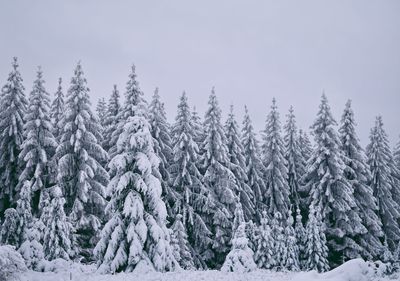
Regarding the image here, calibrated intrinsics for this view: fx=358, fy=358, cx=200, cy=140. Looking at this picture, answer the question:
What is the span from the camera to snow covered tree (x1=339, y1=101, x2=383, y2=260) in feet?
116

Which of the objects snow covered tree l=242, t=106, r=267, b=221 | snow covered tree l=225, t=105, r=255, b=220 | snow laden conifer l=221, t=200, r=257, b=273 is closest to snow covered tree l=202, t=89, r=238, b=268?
snow covered tree l=225, t=105, r=255, b=220

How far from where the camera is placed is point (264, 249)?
91.6 ft

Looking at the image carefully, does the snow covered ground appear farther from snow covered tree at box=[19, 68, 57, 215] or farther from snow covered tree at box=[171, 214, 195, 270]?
snow covered tree at box=[19, 68, 57, 215]

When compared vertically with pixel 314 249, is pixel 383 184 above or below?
above

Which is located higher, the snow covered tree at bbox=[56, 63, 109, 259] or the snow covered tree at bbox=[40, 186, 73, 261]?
the snow covered tree at bbox=[56, 63, 109, 259]

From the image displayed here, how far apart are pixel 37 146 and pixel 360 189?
31567 mm

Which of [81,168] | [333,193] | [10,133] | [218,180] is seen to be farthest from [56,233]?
[333,193]

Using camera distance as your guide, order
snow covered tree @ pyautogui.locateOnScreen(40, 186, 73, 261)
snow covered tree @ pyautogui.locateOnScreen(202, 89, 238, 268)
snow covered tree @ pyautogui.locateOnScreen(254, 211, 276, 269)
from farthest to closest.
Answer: snow covered tree @ pyautogui.locateOnScreen(202, 89, 238, 268) → snow covered tree @ pyautogui.locateOnScreen(254, 211, 276, 269) → snow covered tree @ pyautogui.locateOnScreen(40, 186, 73, 261)

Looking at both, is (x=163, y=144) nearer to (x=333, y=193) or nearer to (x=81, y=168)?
(x=81, y=168)

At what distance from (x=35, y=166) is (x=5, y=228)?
31.4ft

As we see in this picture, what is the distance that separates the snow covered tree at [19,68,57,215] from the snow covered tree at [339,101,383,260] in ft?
93.0

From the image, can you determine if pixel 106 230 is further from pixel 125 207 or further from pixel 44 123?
pixel 44 123

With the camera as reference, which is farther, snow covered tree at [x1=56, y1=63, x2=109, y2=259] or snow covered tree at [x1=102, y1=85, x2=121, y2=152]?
snow covered tree at [x1=102, y1=85, x2=121, y2=152]

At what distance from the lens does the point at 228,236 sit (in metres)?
34.1
